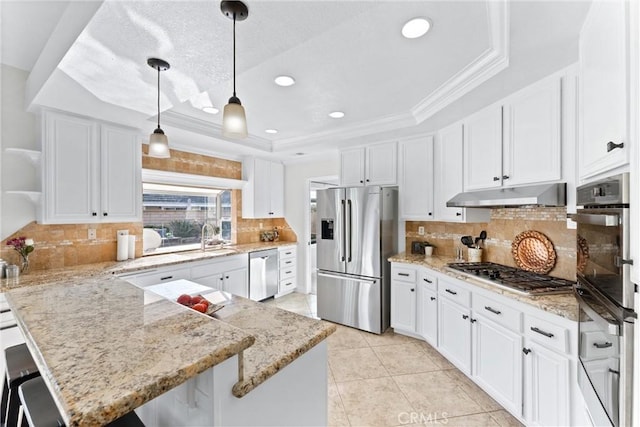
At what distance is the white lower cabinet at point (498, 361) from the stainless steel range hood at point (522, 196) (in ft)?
2.97

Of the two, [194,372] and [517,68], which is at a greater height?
[517,68]

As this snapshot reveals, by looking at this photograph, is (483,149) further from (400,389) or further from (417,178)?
(400,389)

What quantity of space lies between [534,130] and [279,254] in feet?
12.1

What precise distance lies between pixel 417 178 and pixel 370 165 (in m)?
0.64

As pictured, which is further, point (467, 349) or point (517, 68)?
point (467, 349)

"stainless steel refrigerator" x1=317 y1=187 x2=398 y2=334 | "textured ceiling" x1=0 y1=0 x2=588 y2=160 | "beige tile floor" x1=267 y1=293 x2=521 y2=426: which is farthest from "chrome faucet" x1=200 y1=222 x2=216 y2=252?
"beige tile floor" x1=267 y1=293 x2=521 y2=426

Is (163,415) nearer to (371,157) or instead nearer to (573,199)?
Result: (573,199)

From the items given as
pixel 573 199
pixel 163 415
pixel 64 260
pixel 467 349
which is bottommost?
pixel 467 349

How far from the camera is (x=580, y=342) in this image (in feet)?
4.97

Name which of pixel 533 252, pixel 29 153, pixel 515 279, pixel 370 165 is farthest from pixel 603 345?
pixel 29 153

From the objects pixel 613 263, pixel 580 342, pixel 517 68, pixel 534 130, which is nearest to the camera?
pixel 613 263

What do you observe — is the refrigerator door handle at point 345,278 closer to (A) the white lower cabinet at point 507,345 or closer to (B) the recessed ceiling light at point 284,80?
(A) the white lower cabinet at point 507,345

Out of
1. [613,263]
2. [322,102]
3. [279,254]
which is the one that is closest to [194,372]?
[613,263]

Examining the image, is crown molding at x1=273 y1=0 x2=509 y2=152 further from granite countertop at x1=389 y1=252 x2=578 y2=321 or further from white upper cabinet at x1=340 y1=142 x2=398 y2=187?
granite countertop at x1=389 y1=252 x2=578 y2=321
